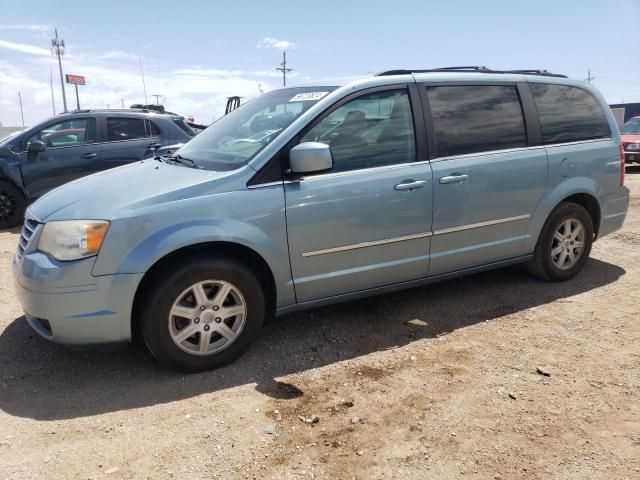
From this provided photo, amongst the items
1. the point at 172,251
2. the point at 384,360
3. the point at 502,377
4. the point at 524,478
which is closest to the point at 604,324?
the point at 502,377

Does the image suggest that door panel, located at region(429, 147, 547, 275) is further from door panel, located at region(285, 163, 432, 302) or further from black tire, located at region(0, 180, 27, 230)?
black tire, located at region(0, 180, 27, 230)

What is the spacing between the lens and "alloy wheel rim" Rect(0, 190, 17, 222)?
7.69m

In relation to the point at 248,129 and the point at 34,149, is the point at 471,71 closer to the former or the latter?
the point at 248,129

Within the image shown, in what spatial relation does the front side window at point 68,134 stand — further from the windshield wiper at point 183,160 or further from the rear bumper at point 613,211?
the rear bumper at point 613,211

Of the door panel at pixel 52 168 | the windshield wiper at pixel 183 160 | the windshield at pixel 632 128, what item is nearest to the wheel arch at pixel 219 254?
the windshield wiper at pixel 183 160

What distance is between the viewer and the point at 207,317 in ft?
10.3

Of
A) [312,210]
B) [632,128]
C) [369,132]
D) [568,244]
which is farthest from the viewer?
[632,128]

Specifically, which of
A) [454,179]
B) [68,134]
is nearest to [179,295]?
[454,179]

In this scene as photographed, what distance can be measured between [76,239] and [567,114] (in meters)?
4.10

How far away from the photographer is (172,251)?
3.00 metres

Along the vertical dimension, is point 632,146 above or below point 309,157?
below

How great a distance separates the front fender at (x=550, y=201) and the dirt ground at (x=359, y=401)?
0.59 meters

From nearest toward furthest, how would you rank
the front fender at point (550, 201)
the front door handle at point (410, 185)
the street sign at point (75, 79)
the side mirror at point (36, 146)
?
the front door handle at point (410, 185)
the front fender at point (550, 201)
the side mirror at point (36, 146)
the street sign at point (75, 79)

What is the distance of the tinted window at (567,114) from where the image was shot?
14.5ft
